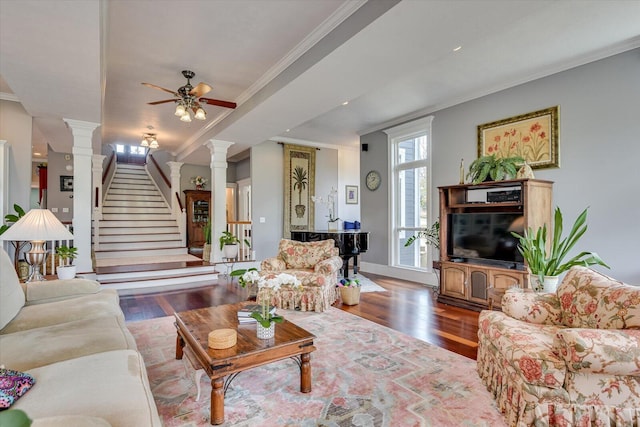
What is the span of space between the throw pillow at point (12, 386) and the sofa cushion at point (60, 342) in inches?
13.0

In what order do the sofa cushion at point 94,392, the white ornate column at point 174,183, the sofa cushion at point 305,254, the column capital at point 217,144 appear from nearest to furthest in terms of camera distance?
the sofa cushion at point 94,392
the sofa cushion at point 305,254
the column capital at point 217,144
the white ornate column at point 174,183

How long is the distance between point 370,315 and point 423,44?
9.66 feet

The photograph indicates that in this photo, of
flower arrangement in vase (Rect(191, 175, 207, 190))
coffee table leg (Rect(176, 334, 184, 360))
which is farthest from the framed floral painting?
flower arrangement in vase (Rect(191, 175, 207, 190))

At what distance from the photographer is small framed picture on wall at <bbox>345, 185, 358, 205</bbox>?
8695 mm

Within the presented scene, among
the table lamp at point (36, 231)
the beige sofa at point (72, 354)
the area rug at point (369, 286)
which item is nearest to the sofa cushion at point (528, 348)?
the beige sofa at point (72, 354)

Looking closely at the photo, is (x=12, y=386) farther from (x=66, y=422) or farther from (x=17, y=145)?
(x=17, y=145)

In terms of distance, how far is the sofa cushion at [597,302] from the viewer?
68.8 inches

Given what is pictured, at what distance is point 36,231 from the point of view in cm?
300

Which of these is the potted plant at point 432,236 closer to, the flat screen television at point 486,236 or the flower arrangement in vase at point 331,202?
the flat screen television at point 486,236

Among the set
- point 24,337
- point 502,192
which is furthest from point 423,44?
point 24,337

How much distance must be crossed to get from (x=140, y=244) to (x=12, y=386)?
A: 734 centimetres

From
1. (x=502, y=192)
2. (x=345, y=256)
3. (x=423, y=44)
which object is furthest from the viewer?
(x=345, y=256)

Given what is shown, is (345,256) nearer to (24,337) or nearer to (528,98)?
(528,98)

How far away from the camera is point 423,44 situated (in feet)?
9.12
